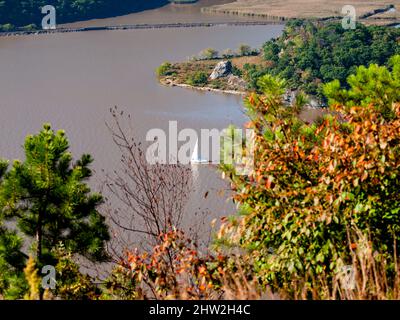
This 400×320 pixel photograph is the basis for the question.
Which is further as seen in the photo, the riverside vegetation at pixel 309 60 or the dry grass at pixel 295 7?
the dry grass at pixel 295 7

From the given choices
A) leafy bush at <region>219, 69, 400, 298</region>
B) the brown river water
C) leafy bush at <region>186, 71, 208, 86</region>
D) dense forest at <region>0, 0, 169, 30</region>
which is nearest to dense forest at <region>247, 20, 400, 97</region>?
leafy bush at <region>186, 71, 208, 86</region>

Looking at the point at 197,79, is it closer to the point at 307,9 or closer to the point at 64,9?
the point at 64,9

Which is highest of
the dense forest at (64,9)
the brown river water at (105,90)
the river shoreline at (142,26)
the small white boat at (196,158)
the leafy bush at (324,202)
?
the dense forest at (64,9)

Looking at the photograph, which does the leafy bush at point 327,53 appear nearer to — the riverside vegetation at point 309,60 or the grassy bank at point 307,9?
the riverside vegetation at point 309,60

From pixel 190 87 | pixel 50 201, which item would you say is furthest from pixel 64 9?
pixel 50 201

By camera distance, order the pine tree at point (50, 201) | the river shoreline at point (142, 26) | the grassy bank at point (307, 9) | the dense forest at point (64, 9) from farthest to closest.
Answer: the grassy bank at point (307, 9), the dense forest at point (64, 9), the river shoreline at point (142, 26), the pine tree at point (50, 201)

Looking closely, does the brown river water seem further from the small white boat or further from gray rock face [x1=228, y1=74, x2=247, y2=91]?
gray rock face [x1=228, y1=74, x2=247, y2=91]

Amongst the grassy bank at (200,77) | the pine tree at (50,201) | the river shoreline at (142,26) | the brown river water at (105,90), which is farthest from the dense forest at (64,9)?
the pine tree at (50,201)
